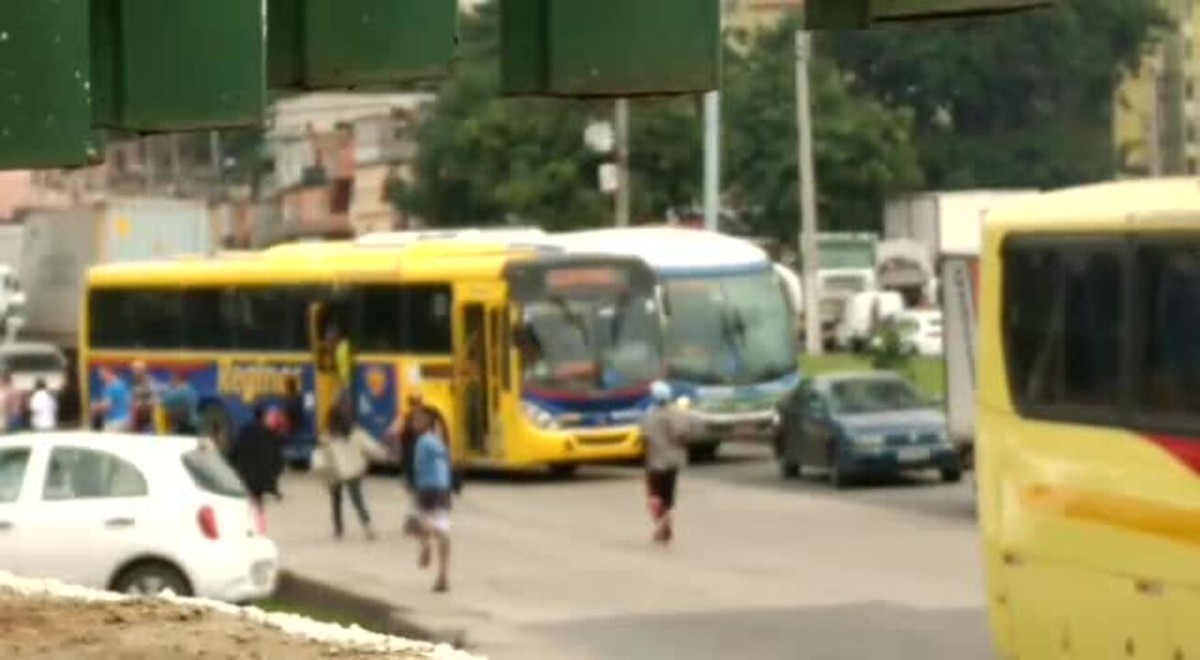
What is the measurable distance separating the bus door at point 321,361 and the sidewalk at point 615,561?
2.81 metres

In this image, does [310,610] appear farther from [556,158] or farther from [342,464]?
[556,158]

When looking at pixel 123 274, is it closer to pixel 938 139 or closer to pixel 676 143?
pixel 676 143

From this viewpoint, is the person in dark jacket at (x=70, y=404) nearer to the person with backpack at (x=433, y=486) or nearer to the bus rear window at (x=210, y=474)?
the person with backpack at (x=433, y=486)

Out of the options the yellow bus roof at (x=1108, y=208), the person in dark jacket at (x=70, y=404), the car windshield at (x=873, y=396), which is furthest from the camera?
the person in dark jacket at (x=70, y=404)

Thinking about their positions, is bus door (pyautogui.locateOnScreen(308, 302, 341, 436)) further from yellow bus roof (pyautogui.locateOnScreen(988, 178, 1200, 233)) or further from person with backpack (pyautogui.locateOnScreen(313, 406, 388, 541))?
yellow bus roof (pyautogui.locateOnScreen(988, 178, 1200, 233))

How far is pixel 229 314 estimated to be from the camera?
45.5 meters

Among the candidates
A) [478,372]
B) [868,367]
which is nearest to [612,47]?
[478,372]

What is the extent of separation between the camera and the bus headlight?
40.3 metres

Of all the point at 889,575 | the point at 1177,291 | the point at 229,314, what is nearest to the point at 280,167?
the point at 229,314

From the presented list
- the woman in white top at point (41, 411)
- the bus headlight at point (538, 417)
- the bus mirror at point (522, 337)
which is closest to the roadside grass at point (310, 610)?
the bus headlight at point (538, 417)

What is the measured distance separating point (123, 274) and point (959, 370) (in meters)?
17.8

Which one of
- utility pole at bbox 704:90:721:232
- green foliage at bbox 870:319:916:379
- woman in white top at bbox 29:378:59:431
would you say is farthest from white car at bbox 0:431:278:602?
green foliage at bbox 870:319:916:379

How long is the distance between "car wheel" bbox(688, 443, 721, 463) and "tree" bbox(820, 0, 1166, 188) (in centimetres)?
2843

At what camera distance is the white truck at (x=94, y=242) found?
56594mm
